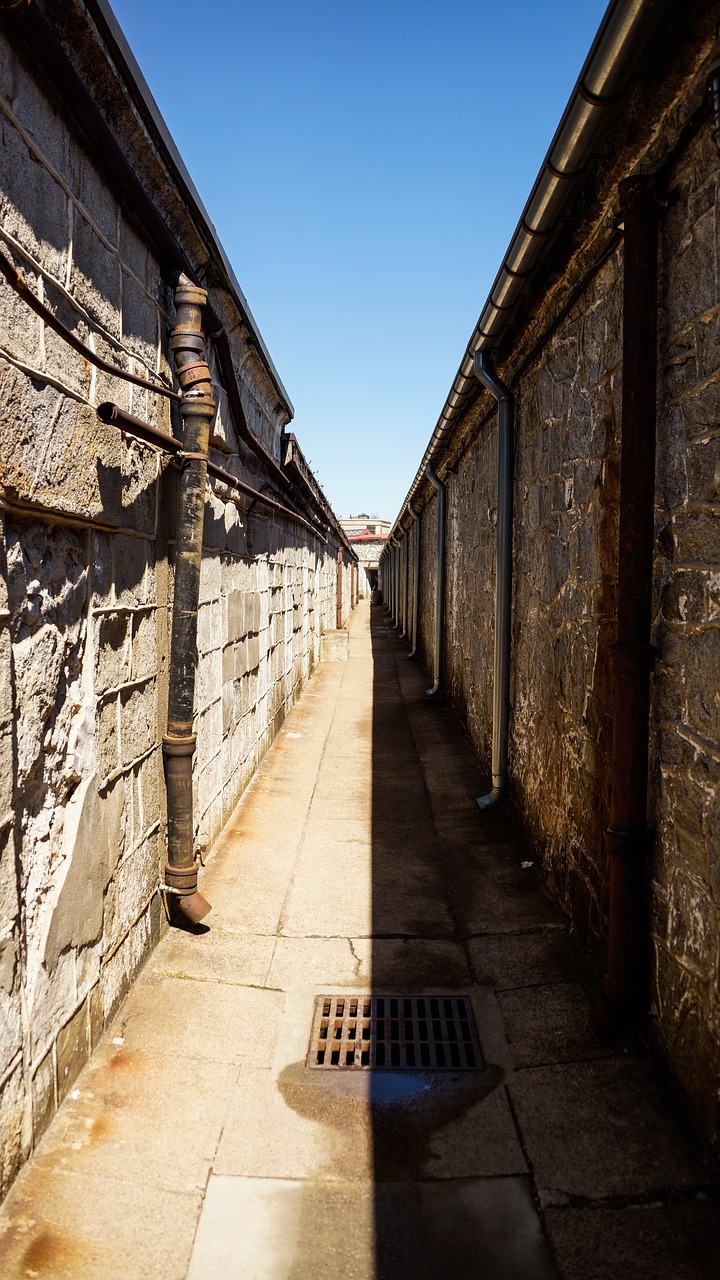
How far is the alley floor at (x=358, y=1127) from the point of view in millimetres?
1922

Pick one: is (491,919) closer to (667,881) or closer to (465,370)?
(667,881)

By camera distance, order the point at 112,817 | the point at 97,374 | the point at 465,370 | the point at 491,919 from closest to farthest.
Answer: the point at 97,374 < the point at 112,817 < the point at 491,919 < the point at 465,370

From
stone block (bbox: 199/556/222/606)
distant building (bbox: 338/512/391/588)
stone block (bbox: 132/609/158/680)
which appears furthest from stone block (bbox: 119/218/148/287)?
distant building (bbox: 338/512/391/588)

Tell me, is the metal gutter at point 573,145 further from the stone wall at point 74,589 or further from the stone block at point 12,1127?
the stone block at point 12,1127

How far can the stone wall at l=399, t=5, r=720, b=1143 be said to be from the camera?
2.19 meters

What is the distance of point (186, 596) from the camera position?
135 inches

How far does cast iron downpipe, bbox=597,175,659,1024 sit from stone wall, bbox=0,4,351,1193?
1.78m

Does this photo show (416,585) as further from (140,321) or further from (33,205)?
(33,205)

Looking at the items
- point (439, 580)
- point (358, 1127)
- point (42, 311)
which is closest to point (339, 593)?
point (439, 580)

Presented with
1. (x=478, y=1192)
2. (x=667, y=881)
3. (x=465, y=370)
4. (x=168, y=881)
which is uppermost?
(x=465, y=370)

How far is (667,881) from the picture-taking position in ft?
8.11

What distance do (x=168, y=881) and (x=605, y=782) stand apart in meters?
1.97

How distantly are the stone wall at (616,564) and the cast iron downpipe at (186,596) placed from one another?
1.72 metres

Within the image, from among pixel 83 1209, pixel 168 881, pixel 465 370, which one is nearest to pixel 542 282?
pixel 465 370
